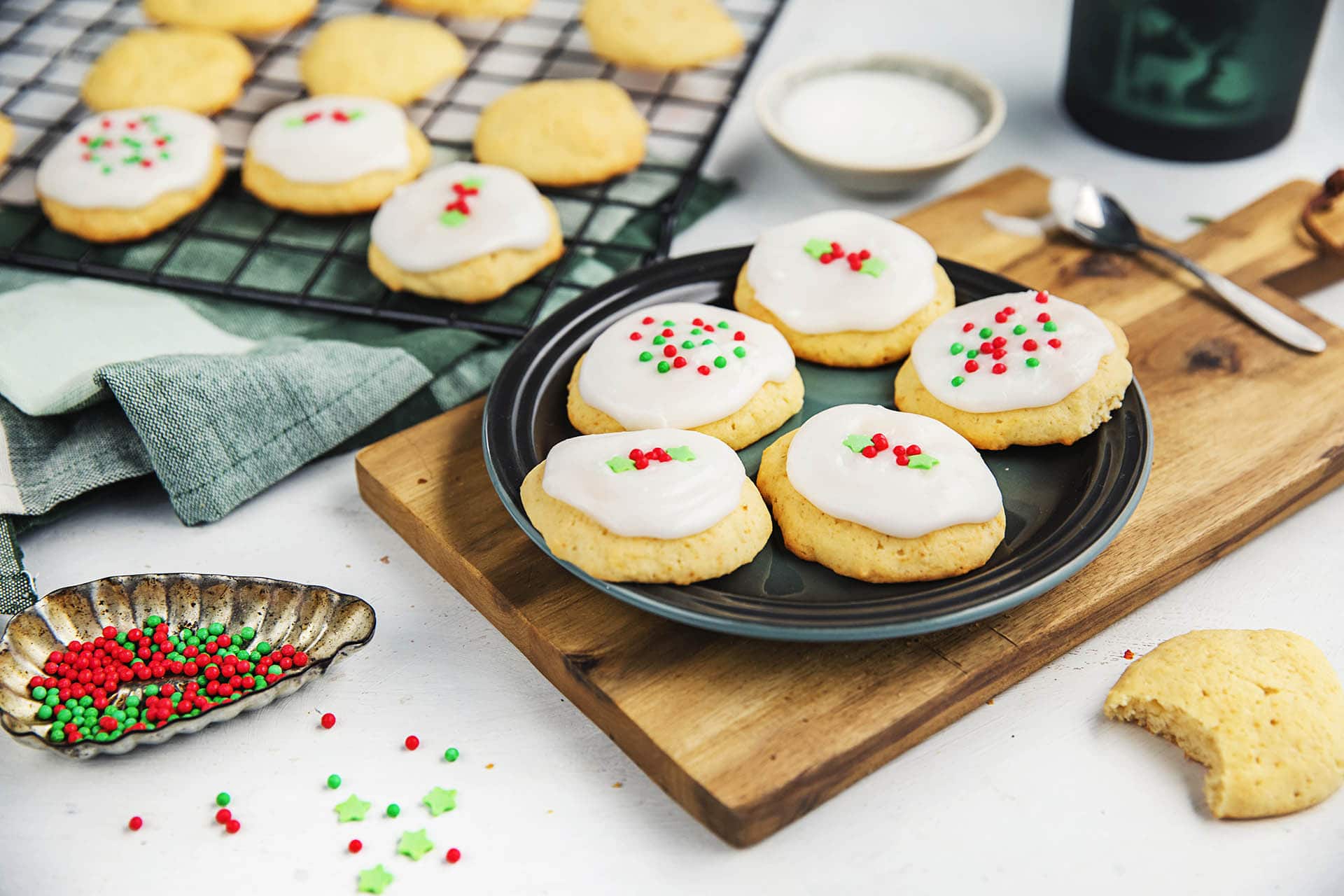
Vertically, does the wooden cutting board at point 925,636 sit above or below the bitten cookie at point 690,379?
below

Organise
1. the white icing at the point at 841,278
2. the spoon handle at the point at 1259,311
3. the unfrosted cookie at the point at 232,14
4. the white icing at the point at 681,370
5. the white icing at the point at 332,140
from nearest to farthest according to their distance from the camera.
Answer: the white icing at the point at 681,370 → the white icing at the point at 841,278 → the spoon handle at the point at 1259,311 → the white icing at the point at 332,140 → the unfrosted cookie at the point at 232,14

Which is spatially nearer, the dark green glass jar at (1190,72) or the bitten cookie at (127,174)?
the bitten cookie at (127,174)

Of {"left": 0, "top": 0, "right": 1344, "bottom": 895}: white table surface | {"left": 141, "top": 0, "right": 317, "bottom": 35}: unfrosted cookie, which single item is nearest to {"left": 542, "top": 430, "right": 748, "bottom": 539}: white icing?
{"left": 0, "top": 0, "right": 1344, "bottom": 895}: white table surface

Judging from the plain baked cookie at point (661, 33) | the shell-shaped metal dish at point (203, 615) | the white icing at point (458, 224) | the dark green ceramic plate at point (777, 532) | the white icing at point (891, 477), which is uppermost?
the plain baked cookie at point (661, 33)

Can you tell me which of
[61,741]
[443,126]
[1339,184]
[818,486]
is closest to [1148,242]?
[1339,184]

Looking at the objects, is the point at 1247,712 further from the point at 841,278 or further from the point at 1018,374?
the point at 841,278

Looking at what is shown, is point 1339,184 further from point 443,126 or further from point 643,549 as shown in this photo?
point 443,126

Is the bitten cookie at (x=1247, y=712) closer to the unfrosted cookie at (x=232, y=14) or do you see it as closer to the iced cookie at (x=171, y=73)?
the iced cookie at (x=171, y=73)

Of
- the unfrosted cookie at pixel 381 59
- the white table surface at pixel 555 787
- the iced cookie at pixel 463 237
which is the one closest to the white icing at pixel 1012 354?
the white table surface at pixel 555 787
